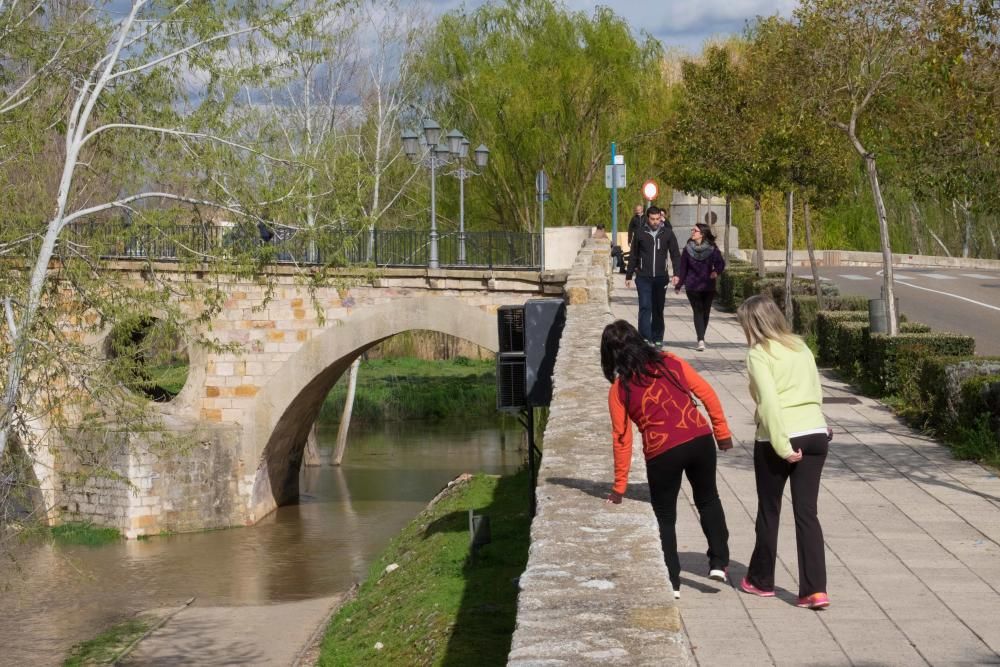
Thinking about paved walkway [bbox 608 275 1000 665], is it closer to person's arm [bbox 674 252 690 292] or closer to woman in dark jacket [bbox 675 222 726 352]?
person's arm [bbox 674 252 690 292]

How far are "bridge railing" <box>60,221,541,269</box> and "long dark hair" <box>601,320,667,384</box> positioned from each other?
31.5ft

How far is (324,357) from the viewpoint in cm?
2450

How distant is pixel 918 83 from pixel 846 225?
36560mm

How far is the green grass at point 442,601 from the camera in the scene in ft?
32.6

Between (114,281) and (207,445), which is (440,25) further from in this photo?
(114,281)

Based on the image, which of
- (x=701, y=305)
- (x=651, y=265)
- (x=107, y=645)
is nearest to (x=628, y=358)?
(x=651, y=265)

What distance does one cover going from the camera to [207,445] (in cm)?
2488

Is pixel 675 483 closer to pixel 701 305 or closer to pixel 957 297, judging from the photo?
pixel 701 305

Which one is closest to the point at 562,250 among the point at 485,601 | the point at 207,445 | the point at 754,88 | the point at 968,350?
the point at 754,88

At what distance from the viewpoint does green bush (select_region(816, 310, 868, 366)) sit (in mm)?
15938

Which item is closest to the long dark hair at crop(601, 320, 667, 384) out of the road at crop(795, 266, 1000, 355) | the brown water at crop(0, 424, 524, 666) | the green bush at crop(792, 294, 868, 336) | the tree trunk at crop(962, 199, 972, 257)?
the brown water at crop(0, 424, 524, 666)

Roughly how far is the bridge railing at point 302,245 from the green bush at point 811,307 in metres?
5.22

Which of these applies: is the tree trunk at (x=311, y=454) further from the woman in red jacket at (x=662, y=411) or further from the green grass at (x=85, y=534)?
the woman in red jacket at (x=662, y=411)

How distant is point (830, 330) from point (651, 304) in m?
3.16
